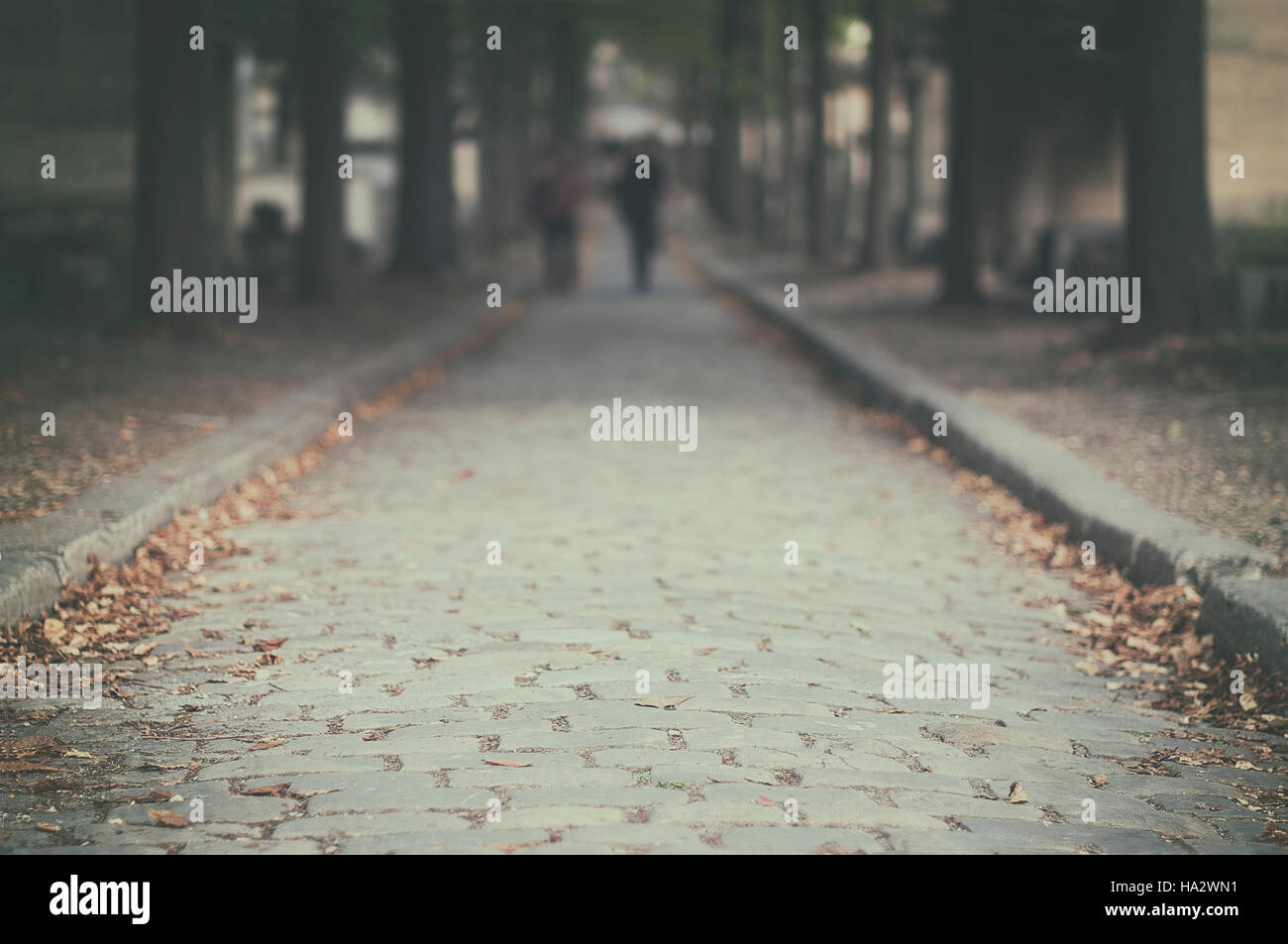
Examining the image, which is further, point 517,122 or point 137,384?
point 517,122

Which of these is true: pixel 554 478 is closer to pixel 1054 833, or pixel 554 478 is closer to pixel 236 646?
pixel 236 646

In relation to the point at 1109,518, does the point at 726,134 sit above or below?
above

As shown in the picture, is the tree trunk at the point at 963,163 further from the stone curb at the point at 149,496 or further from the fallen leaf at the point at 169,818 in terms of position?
the fallen leaf at the point at 169,818

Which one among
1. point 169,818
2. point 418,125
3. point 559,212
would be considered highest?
point 418,125

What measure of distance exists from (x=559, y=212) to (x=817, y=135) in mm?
6550

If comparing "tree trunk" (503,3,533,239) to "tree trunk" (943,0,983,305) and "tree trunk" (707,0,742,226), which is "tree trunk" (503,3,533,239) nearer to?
"tree trunk" (707,0,742,226)

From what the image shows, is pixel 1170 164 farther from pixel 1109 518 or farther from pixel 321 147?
pixel 321 147

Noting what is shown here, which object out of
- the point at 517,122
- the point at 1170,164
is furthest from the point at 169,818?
the point at 517,122

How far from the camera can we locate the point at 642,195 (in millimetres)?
25172

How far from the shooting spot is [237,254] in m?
25.6

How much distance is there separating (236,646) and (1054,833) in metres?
3.02

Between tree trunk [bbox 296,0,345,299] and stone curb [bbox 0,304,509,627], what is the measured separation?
5695 mm

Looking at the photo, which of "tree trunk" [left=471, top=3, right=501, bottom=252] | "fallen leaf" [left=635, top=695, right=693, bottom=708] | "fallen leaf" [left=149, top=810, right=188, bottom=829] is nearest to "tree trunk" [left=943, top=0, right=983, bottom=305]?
"fallen leaf" [left=635, top=695, right=693, bottom=708]
